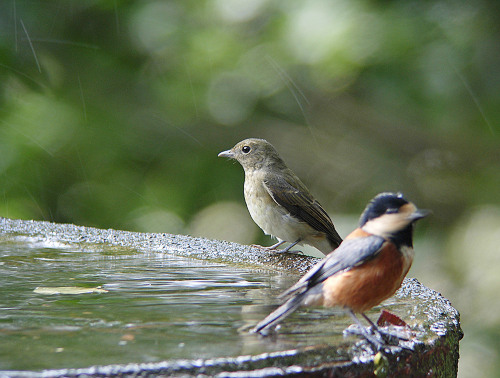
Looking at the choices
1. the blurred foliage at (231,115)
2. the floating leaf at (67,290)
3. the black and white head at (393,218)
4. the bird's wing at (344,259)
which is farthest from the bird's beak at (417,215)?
the blurred foliage at (231,115)

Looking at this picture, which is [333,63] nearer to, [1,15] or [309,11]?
[309,11]

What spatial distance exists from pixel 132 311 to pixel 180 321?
8.5 inches

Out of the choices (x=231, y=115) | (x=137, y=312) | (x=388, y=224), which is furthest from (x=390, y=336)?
(x=231, y=115)

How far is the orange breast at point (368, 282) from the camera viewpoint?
192cm

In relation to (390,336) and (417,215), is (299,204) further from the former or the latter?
(390,336)

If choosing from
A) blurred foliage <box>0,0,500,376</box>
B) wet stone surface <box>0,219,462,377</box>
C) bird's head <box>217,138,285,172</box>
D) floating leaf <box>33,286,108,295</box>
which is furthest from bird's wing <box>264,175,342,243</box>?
floating leaf <box>33,286,108,295</box>

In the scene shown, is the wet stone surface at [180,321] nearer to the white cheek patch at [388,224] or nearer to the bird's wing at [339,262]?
the bird's wing at [339,262]

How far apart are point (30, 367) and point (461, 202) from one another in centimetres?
516

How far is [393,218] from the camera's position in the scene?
1.99 metres

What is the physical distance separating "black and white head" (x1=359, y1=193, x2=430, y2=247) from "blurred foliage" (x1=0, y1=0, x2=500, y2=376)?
126 inches

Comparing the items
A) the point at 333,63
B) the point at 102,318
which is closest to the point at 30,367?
the point at 102,318

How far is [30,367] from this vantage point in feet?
4.44

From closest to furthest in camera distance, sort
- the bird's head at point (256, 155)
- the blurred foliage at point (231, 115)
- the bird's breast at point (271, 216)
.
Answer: the bird's breast at point (271, 216), the bird's head at point (256, 155), the blurred foliage at point (231, 115)

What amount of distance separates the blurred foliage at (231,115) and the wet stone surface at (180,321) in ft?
8.37
